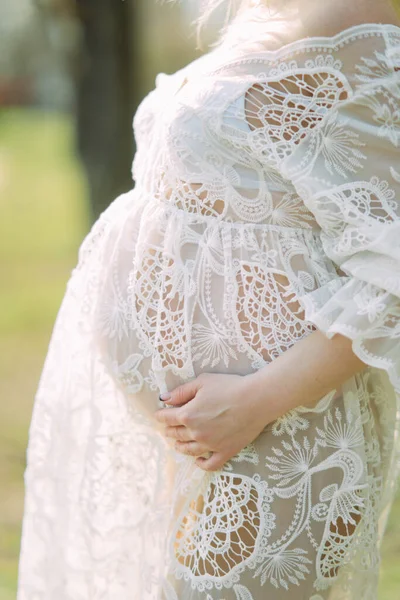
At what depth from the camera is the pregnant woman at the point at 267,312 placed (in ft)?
4.42

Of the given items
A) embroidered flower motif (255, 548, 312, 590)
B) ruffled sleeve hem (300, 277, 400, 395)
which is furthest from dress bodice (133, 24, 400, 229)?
embroidered flower motif (255, 548, 312, 590)

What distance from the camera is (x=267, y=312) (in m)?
1.45

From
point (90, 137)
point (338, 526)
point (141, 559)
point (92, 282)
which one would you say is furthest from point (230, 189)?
point (90, 137)

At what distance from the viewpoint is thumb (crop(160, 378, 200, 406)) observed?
1469 millimetres

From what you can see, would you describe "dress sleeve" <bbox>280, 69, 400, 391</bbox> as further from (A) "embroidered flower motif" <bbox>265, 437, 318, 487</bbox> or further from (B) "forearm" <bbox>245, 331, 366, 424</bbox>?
(A) "embroidered flower motif" <bbox>265, 437, 318, 487</bbox>

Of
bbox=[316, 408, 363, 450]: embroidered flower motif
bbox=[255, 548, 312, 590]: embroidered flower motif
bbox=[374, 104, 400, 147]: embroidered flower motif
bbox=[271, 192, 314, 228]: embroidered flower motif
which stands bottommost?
bbox=[255, 548, 312, 590]: embroidered flower motif

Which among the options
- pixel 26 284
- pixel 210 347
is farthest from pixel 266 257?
pixel 26 284

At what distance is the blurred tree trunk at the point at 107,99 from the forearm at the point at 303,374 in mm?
3269

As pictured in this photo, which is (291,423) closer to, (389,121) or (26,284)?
(389,121)

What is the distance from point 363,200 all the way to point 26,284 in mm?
6683

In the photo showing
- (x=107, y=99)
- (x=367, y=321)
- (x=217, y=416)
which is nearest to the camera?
(x=367, y=321)

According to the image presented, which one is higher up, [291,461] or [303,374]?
[303,374]

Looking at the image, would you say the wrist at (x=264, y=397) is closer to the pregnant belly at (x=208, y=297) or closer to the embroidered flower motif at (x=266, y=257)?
the pregnant belly at (x=208, y=297)

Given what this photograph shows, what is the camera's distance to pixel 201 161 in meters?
1.46
